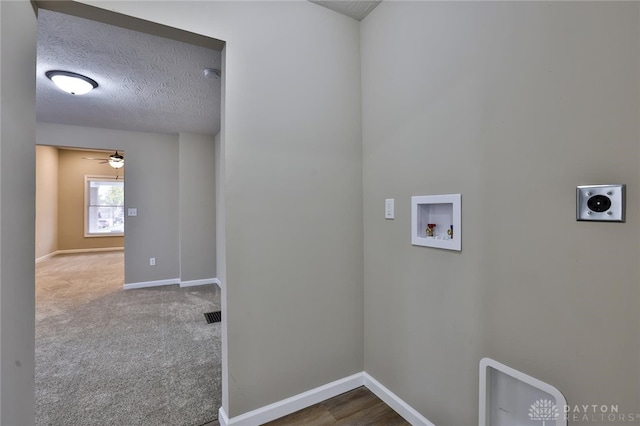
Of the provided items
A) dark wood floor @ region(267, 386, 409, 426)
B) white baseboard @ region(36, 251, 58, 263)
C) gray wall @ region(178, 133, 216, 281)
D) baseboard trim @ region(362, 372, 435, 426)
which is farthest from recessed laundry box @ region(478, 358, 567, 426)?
white baseboard @ region(36, 251, 58, 263)

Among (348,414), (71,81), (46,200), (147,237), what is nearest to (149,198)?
(147,237)

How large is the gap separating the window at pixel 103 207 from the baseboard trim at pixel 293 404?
27.7 feet

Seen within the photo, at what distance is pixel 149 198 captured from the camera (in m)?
4.55

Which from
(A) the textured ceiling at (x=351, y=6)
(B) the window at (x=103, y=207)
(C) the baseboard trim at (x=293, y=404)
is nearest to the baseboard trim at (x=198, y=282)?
(C) the baseboard trim at (x=293, y=404)

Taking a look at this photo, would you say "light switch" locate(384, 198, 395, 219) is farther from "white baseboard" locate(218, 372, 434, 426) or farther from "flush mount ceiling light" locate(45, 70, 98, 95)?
"flush mount ceiling light" locate(45, 70, 98, 95)

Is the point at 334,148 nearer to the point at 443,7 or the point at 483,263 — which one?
the point at 443,7

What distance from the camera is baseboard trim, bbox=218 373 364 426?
1.56 m

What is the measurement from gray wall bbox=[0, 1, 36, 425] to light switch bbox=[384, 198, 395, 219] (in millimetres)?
1747

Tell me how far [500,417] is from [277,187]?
1.53 metres

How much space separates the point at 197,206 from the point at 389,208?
384cm

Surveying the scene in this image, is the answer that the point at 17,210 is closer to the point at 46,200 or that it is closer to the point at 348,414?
the point at 348,414

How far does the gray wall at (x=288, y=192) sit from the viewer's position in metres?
1.54

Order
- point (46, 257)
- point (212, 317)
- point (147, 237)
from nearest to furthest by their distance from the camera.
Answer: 1. point (212, 317)
2. point (147, 237)
3. point (46, 257)

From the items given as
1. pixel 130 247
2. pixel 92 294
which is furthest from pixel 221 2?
pixel 92 294
